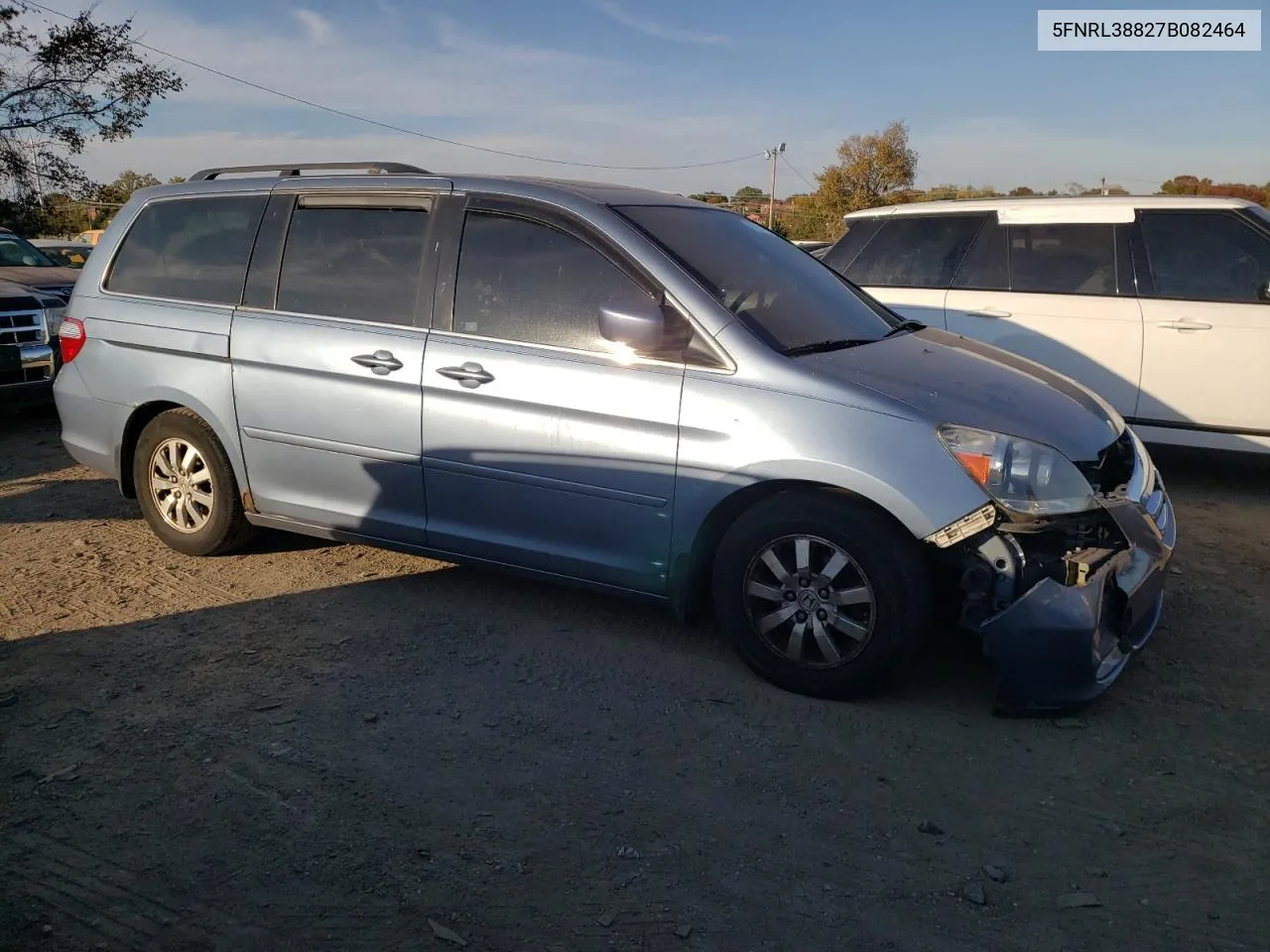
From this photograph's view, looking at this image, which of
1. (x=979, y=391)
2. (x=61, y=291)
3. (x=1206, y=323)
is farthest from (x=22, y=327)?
(x=1206, y=323)

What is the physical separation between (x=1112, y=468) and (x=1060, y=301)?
3.50m

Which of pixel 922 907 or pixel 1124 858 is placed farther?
pixel 1124 858

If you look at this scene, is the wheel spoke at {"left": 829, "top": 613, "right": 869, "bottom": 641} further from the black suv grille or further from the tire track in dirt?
the tire track in dirt

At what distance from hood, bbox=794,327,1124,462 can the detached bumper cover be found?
1.11 feet

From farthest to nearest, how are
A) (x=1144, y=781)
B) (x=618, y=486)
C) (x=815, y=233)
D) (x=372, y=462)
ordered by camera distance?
(x=815, y=233), (x=372, y=462), (x=618, y=486), (x=1144, y=781)

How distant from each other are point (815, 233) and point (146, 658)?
124 feet

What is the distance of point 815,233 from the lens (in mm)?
39438

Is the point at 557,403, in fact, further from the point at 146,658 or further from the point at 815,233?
the point at 815,233

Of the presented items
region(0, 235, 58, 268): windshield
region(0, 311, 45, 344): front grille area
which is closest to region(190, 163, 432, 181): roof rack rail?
region(0, 311, 45, 344): front grille area

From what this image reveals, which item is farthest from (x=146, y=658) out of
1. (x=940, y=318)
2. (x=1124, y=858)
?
(x=940, y=318)

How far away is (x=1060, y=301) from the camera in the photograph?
710cm

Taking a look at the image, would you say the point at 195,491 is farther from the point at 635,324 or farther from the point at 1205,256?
the point at 1205,256

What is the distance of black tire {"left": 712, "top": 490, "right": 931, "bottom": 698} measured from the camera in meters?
3.63

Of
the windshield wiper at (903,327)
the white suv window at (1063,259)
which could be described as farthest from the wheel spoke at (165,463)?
the white suv window at (1063,259)
